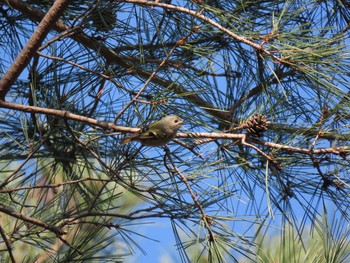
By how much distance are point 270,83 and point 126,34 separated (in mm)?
396

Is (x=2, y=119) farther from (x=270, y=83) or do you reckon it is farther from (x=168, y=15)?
(x=270, y=83)

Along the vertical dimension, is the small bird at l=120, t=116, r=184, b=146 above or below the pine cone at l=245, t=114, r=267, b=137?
below

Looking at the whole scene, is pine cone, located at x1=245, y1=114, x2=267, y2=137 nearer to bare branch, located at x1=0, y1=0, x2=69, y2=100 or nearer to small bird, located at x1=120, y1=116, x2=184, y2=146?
small bird, located at x1=120, y1=116, x2=184, y2=146

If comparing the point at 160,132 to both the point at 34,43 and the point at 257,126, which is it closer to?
the point at 257,126

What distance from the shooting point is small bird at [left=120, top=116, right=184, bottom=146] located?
1.24 meters

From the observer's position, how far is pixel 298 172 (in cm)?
146

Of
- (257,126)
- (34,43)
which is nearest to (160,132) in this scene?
(257,126)

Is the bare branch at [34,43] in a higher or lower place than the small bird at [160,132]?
higher

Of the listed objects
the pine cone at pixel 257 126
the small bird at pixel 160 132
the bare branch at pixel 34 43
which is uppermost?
the bare branch at pixel 34 43

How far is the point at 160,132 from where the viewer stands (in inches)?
48.9

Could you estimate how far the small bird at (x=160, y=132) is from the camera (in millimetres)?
1242

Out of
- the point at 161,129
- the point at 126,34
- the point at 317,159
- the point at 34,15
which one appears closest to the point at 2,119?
the point at 34,15

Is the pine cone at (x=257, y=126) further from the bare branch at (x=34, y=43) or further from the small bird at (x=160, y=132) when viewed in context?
the bare branch at (x=34, y=43)

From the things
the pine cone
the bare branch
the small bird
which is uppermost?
the bare branch
